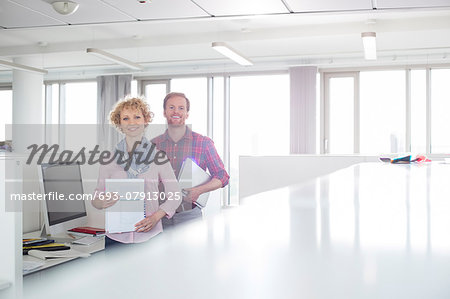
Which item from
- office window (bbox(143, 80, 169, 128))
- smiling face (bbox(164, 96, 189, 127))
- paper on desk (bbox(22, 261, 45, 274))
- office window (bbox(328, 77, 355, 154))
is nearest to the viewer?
paper on desk (bbox(22, 261, 45, 274))

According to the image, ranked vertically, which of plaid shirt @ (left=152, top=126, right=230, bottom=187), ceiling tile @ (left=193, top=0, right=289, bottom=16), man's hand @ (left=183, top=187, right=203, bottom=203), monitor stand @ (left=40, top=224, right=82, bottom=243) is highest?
ceiling tile @ (left=193, top=0, right=289, bottom=16)

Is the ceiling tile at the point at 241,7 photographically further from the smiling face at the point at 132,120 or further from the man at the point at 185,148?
the smiling face at the point at 132,120

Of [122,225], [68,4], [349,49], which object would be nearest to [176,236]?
[122,225]

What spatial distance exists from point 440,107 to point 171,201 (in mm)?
7158

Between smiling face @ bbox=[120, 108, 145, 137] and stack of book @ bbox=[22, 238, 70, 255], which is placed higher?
smiling face @ bbox=[120, 108, 145, 137]

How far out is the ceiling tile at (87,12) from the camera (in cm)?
447

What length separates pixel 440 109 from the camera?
8.34m

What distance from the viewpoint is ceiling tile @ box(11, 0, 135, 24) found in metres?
4.47

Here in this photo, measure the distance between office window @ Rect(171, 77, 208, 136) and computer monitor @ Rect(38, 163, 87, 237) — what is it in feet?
21.7

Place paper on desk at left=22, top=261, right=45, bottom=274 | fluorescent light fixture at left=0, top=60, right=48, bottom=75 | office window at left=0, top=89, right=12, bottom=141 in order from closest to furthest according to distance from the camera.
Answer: paper on desk at left=22, top=261, right=45, bottom=274 → fluorescent light fixture at left=0, top=60, right=48, bottom=75 → office window at left=0, top=89, right=12, bottom=141

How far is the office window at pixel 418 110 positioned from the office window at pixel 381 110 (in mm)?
158

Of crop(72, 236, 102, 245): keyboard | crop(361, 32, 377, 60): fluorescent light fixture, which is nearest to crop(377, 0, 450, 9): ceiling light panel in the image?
crop(361, 32, 377, 60): fluorescent light fixture

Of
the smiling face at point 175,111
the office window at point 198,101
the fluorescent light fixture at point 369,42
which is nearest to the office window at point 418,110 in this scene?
the fluorescent light fixture at point 369,42

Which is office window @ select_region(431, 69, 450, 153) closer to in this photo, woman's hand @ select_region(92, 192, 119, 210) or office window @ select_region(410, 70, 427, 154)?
office window @ select_region(410, 70, 427, 154)
